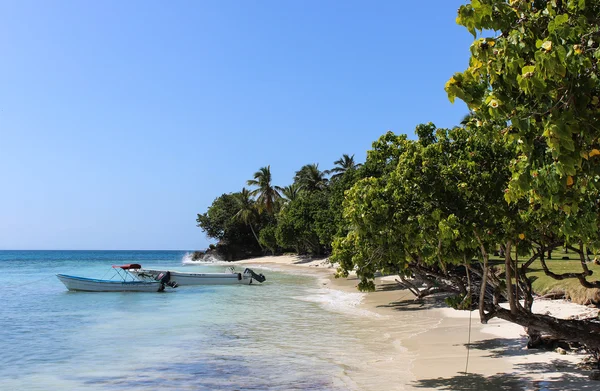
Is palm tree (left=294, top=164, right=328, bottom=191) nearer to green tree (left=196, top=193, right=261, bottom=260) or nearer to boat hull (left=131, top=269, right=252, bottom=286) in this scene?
green tree (left=196, top=193, right=261, bottom=260)

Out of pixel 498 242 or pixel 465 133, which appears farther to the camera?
pixel 465 133

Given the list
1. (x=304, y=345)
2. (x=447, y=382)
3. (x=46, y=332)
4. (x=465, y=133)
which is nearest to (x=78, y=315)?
(x=46, y=332)

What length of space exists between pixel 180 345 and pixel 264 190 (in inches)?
2350

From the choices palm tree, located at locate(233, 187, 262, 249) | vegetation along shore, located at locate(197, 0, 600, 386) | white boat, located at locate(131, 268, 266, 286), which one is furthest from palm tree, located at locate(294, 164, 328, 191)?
vegetation along shore, located at locate(197, 0, 600, 386)

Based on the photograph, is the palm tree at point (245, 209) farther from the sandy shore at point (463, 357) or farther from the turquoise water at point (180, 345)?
the sandy shore at point (463, 357)

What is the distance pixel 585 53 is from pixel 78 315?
23.4 meters

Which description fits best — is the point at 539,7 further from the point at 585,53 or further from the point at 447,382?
the point at 447,382

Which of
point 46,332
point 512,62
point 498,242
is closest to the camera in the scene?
point 512,62

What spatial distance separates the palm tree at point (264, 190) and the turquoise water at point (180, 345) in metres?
47.1

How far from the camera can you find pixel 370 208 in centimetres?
888

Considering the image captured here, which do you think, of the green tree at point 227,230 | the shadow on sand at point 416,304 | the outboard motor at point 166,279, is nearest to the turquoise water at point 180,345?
the shadow on sand at point 416,304

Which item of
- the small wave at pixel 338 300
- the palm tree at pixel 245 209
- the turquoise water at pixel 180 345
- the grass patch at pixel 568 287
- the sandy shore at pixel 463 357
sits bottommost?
the turquoise water at pixel 180 345

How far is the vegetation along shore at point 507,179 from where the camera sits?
4301mm

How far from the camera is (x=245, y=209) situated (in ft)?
→ 255
